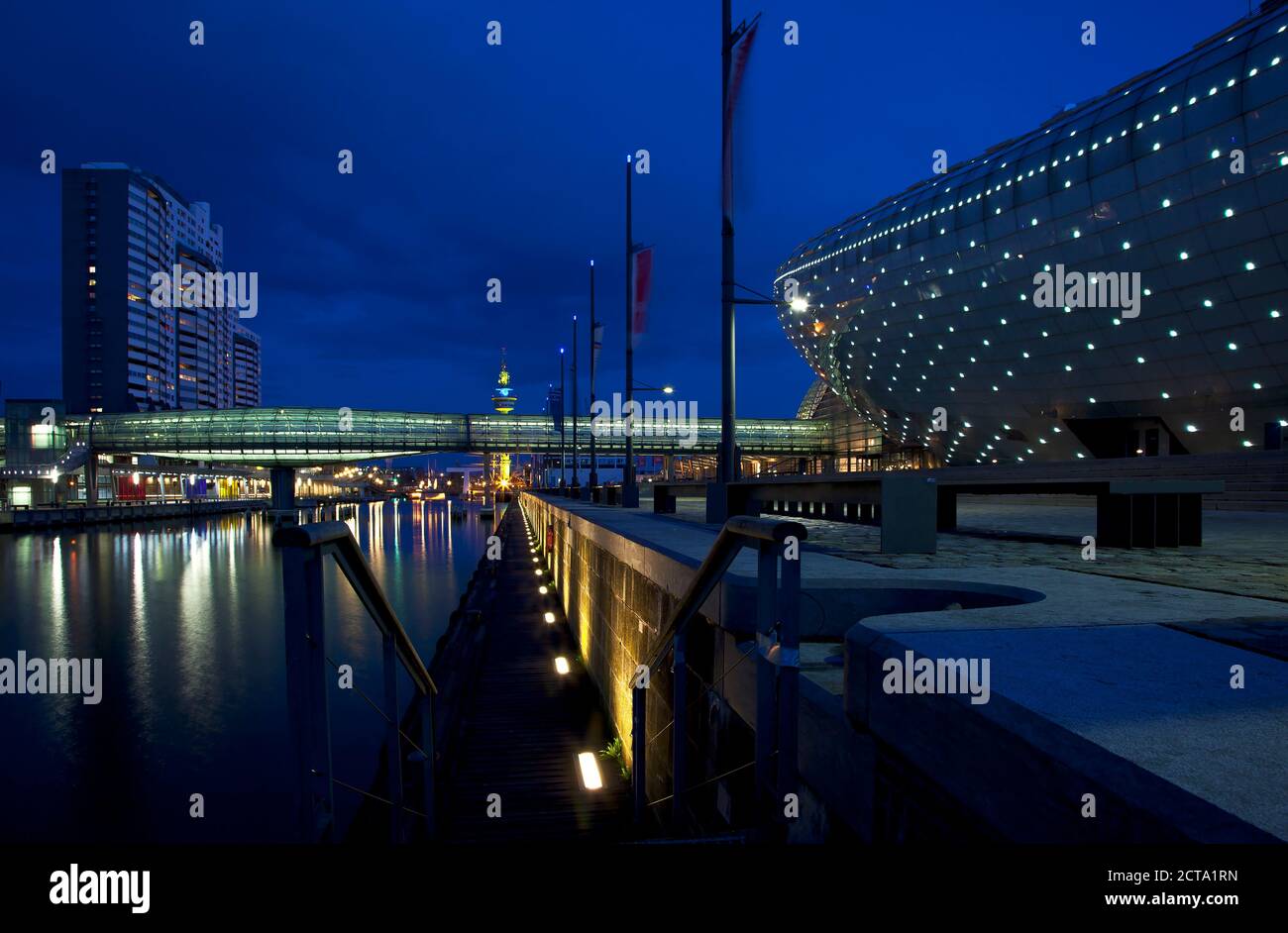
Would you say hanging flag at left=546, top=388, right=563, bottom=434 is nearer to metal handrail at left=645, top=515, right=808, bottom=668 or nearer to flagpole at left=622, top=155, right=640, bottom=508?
flagpole at left=622, top=155, right=640, bottom=508

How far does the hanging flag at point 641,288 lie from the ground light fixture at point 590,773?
13.5m

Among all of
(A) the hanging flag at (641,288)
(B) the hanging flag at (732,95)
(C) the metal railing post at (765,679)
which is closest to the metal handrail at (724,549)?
(C) the metal railing post at (765,679)

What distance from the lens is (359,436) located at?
103938mm

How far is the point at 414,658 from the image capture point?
677cm

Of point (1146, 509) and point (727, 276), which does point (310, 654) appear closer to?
point (727, 276)

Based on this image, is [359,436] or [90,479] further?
[90,479]

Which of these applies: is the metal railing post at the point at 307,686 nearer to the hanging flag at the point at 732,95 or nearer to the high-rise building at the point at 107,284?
the hanging flag at the point at 732,95

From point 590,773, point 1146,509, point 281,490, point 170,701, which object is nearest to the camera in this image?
point 590,773

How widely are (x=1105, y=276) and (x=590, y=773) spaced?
151ft

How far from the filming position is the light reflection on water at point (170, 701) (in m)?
15.8

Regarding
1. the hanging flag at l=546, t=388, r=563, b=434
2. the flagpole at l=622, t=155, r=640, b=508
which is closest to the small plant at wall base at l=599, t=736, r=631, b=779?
the flagpole at l=622, t=155, r=640, b=508

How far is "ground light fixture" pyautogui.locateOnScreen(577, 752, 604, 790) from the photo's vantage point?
9.68 m

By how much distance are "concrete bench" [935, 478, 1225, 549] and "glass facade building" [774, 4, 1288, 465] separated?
3264 centimetres

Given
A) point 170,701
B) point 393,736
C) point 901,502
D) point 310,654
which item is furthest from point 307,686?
point 170,701
